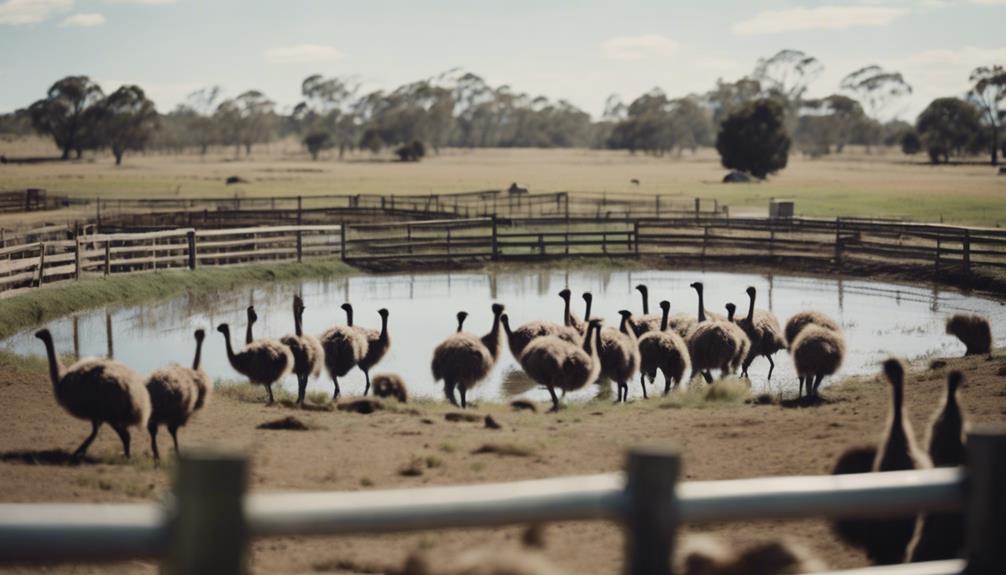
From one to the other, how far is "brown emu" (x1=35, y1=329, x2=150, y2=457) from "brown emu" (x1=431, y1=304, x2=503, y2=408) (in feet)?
17.7

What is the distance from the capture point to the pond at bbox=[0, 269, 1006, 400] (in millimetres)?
19156

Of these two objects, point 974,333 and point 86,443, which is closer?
point 86,443

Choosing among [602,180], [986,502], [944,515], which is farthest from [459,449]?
[602,180]

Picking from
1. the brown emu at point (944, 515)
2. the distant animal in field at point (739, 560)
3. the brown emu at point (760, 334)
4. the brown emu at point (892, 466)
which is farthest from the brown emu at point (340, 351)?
the distant animal in field at point (739, 560)

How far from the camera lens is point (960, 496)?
3.49 meters

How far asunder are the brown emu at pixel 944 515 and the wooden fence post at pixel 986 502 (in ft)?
8.16

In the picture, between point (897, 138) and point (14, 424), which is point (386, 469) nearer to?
point (14, 424)

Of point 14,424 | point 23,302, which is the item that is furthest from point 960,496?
point 23,302

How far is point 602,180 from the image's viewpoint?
90.6 m

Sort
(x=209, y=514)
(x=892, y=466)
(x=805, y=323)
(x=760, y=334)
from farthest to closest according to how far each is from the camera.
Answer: (x=760, y=334) < (x=805, y=323) < (x=892, y=466) < (x=209, y=514)

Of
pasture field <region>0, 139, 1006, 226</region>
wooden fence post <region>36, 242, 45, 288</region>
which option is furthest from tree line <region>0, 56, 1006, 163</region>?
wooden fence post <region>36, 242, 45, 288</region>

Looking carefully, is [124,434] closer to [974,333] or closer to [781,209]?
[974,333]

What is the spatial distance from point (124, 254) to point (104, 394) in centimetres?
2167

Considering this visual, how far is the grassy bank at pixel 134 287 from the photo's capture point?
930 inches
